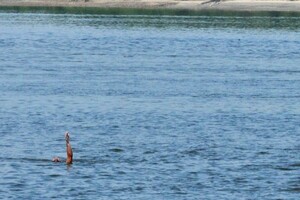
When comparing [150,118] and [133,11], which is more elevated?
[150,118]

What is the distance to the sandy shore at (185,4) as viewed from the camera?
126188 millimetres

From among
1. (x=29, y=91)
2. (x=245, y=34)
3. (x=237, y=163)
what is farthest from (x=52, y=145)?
(x=245, y=34)

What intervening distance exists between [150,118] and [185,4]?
8500 centimetres

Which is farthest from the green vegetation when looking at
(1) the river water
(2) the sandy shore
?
(1) the river water

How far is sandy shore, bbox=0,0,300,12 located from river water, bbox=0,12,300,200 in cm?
3339

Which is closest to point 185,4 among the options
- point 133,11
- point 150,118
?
point 133,11

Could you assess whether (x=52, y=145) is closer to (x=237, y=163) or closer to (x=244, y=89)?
(x=237, y=163)

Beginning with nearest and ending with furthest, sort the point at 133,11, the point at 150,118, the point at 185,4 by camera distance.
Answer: the point at 150,118
the point at 133,11
the point at 185,4

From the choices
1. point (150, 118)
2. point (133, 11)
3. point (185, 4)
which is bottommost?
point (133, 11)

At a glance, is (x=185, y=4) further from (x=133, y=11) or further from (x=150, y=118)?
(x=150, y=118)

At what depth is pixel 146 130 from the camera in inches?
1788

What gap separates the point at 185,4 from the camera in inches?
5217

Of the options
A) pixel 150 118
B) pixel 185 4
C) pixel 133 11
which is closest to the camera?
pixel 150 118

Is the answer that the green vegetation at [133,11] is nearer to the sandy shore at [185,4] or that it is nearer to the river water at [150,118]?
the sandy shore at [185,4]
